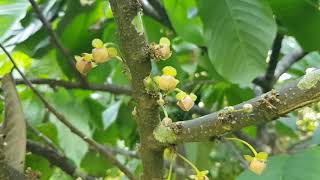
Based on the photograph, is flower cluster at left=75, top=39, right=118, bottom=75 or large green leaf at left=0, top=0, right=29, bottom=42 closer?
flower cluster at left=75, top=39, right=118, bottom=75

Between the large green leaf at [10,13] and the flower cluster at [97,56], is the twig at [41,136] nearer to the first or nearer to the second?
the large green leaf at [10,13]

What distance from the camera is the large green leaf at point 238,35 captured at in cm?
85

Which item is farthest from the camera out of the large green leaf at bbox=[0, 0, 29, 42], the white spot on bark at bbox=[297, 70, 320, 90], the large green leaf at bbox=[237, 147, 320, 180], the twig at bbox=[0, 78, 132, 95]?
the twig at bbox=[0, 78, 132, 95]

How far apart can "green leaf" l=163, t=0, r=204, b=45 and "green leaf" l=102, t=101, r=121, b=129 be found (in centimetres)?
31

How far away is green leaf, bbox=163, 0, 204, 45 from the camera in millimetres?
980

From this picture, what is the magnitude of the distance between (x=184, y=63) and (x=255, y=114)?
760mm

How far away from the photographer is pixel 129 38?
0.50m

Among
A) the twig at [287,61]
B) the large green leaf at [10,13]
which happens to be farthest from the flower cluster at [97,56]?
the twig at [287,61]

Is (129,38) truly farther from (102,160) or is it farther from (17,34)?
(102,160)

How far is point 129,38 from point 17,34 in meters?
0.52

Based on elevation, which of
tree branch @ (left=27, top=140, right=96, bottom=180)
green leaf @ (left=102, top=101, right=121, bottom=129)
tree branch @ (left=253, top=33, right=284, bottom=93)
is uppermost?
tree branch @ (left=27, top=140, right=96, bottom=180)

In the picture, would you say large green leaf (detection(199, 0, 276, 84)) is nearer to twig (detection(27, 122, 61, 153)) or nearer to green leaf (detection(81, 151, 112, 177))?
twig (detection(27, 122, 61, 153))

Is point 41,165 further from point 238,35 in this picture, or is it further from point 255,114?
point 255,114

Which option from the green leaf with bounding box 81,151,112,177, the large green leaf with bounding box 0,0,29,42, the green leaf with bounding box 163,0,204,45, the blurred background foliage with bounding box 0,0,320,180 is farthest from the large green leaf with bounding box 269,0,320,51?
the green leaf with bounding box 81,151,112,177
